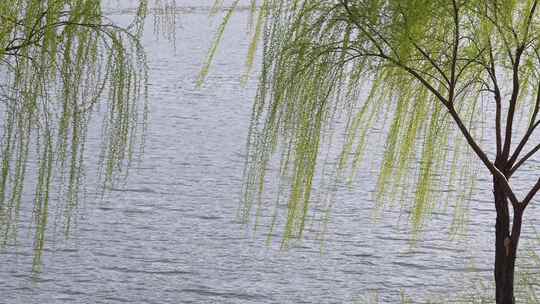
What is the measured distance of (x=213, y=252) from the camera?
6723 mm

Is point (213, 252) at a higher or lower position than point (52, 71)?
lower

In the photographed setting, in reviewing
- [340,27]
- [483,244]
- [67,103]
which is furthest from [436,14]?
[483,244]

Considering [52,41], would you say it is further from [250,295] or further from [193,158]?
[193,158]

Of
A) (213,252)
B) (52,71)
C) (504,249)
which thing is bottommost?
(213,252)

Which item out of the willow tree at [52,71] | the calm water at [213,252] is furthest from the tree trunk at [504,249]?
the calm water at [213,252]

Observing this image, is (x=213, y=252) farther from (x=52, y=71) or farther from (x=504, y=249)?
(x=52, y=71)

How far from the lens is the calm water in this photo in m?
6.03

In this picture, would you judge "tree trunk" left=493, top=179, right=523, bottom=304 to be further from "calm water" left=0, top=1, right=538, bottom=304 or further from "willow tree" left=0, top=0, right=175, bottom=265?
"calm water" left=0, top=1, right=538, bottom=304

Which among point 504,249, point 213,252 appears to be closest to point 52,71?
point 504,249

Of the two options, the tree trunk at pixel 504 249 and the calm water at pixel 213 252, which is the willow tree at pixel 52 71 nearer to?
the tree trunk at pixel 504 249

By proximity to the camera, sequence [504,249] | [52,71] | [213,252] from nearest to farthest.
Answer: [52,71], [504,249], [213,252]

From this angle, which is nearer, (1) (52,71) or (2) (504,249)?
(1) (52,71)

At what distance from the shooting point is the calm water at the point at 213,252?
6.03 m

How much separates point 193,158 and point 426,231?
102 inches
